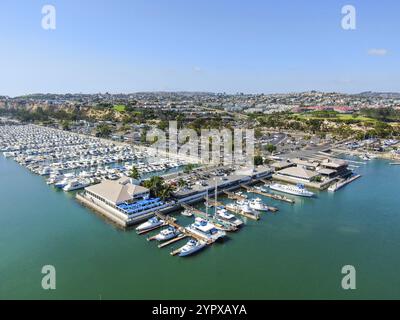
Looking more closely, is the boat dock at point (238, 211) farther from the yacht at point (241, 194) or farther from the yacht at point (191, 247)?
the yacht at point (191, 247)

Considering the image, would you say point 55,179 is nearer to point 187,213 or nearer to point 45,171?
point 45,171

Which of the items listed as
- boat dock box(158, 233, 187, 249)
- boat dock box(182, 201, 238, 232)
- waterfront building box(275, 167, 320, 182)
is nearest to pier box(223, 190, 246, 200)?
boat dock box(182, 201, 238, 232)

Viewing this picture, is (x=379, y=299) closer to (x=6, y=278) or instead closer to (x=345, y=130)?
(x=6, y=278)

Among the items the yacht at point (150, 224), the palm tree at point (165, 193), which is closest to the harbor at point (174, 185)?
the yacht at point (150, 224)

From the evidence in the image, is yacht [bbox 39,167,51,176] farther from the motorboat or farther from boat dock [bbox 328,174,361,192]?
boat dock [bbox 328,174,361,192]

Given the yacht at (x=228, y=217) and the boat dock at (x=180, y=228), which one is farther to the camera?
the yacht at (x=228, y=217)

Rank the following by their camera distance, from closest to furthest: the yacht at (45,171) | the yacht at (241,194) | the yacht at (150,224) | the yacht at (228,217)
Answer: the yacht at (150,224), the yacht at (228,217), the yacht at (241,194), the yacht at (45,171)

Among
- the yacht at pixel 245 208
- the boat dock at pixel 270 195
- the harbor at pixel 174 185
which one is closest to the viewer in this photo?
the harbor at pixel 174 185
